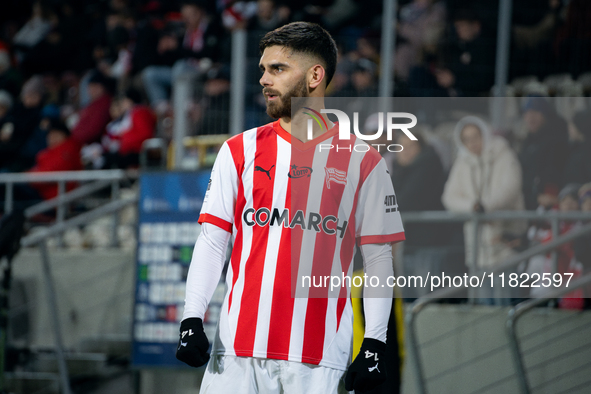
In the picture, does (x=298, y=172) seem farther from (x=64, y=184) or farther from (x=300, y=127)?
(x=64, y=184)

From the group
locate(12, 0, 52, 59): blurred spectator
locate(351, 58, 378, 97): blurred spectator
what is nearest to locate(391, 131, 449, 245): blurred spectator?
locate(351, 58, 378, 97): blurred spectator

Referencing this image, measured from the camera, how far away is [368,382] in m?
2.36

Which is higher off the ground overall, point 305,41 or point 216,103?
point 216,103

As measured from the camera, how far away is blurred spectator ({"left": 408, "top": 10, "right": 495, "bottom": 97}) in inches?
256

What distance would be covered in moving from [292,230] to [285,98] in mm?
451

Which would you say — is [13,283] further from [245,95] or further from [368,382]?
[368,382]

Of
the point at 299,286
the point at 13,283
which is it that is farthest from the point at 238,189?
the point at 13,283

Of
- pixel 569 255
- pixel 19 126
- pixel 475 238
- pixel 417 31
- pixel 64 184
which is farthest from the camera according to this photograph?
pixel 19 126

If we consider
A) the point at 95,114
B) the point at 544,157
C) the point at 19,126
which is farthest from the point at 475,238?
the point at 19,126

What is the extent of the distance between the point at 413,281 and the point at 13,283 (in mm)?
3983

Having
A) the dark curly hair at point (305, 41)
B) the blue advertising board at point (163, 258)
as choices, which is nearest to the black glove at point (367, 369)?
the dark curly hair at point (305, 41)

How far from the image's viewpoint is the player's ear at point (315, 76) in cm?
257

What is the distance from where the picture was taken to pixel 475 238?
5219 mm

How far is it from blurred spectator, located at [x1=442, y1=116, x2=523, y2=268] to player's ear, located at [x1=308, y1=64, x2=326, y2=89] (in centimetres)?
301
